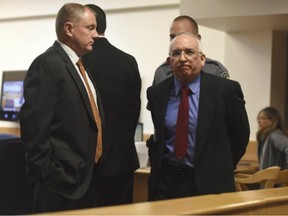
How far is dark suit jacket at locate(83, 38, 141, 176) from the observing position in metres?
2.99

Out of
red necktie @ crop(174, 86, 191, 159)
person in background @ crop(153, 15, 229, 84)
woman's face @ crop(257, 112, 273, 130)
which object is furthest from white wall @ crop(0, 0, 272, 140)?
red necktie @ crop(174, 86, 191, 159)

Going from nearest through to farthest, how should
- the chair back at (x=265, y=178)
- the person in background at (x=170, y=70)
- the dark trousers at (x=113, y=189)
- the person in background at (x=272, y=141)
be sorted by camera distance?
the dark trousers at (x=113, y=189) < the person in background at (x=170, y=70) < the chair back at (x=265, y=178) < the person in background at (x=272, y=141)

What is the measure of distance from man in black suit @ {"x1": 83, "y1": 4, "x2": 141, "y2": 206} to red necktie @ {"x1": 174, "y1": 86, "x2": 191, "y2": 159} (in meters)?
0.36

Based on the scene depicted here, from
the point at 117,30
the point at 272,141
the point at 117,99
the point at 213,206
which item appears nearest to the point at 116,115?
the point at 117,99

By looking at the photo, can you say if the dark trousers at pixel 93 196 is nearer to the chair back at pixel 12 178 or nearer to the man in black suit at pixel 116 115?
the man in black suit at pixel 116 115

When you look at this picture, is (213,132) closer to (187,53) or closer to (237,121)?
(237,121)

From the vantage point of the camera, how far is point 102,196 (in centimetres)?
296

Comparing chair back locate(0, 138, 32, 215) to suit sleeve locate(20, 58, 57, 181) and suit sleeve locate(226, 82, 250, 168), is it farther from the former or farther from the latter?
suit sleeve locate(226, 82, 250, 168)

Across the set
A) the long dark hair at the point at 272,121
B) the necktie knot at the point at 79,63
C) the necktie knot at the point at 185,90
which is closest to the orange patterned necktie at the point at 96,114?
the necktie knot at the point at 79,63

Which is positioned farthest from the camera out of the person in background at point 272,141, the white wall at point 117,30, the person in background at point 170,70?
the white wall at point 117,30

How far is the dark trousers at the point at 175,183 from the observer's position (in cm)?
278

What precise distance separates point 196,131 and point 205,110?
11 cm

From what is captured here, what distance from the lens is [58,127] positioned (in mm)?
2627

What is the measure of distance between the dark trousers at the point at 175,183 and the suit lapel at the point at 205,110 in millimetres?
109
